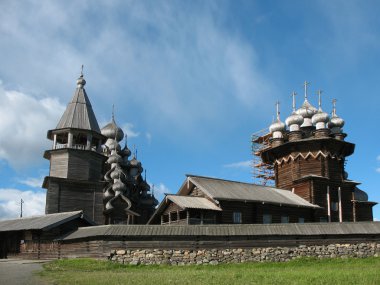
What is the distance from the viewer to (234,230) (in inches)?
917

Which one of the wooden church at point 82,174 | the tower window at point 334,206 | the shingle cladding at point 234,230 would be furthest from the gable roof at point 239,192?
the wooden church at point 82,174

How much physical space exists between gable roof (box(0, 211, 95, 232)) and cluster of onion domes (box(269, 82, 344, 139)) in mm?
19837

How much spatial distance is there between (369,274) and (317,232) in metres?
8.99

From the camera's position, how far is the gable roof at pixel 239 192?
30.1m

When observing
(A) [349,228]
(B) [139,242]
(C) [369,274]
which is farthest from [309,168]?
(C) [369,274]

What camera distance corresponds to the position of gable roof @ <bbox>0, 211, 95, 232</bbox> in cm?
2908

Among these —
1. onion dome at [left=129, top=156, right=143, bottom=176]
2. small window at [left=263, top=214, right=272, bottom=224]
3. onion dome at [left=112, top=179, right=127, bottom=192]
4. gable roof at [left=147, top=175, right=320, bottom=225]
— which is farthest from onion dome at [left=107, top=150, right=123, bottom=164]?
small window at [left=263, top=214, right=272, bottom=224]

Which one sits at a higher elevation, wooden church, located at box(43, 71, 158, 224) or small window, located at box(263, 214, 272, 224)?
wooden church, located at box(43, 71, 158, 224)

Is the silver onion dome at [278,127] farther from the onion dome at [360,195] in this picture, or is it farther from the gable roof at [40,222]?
the gable roof at [40,222]

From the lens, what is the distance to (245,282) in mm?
13344

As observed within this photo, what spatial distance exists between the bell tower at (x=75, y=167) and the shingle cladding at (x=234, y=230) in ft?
41.3

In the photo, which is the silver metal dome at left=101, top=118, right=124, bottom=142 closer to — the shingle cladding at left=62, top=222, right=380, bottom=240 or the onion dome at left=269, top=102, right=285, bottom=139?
the onion dome at left=269, top=102, right=285, bottom=139

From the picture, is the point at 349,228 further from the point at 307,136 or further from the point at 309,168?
the point at 307,136

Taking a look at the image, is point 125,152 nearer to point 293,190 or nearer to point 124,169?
point 124,169
